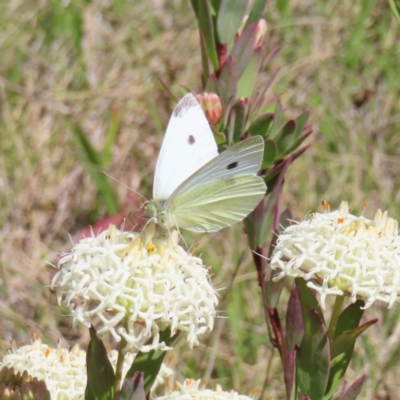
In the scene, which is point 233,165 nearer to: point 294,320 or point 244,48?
point 244,48

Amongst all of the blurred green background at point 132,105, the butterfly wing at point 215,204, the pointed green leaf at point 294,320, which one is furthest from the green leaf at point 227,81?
the blurred green background at point 132,105

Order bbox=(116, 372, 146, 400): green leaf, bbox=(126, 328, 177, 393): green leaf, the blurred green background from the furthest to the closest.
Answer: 1. the blurred green background
2. bbox=(126, 328, 177, 393): green leaf
3. bbox=(116, 372, 146, 400): green leaf

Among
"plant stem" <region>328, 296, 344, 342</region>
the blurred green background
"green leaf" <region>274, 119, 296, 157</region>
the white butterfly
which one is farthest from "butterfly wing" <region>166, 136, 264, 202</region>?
the blurred green background

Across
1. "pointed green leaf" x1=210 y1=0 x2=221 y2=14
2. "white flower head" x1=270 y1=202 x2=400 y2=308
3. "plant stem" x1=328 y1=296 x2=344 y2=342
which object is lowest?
"plant stem" x1=328 y1=296 x2=344 y2=342

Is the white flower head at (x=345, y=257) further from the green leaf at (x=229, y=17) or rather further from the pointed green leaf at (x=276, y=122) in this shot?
the green leaf at (x=229, y=17)

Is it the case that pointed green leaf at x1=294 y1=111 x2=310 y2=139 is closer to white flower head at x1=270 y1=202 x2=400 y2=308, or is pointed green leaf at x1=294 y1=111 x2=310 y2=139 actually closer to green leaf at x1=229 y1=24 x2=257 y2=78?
green leaf at x1=229 y1=24 x2=257 y2=78

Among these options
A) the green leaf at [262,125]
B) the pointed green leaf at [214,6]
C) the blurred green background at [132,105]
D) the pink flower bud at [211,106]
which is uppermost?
the pointed green leaf at [214,6]

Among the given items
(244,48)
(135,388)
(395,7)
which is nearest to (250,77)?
(244,48)
